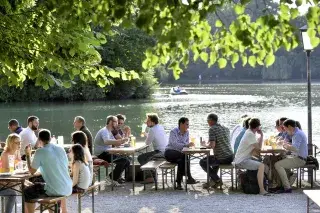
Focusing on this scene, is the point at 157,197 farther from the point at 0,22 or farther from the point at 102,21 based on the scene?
the point at 102,21

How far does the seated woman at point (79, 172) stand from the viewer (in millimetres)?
8414

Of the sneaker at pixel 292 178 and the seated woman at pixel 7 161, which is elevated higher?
the seated woman at pixel 7 161

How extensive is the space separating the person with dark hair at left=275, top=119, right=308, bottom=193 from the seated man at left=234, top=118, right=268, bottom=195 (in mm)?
330

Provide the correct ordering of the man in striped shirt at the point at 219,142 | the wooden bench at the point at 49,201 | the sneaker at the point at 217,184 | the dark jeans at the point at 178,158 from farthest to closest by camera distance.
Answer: the dark jeans at the point at 178,158, the sneaker at the point at 217,184, the man in striped shirt at the point at 219,142, the wooden bench at the point at 49,201

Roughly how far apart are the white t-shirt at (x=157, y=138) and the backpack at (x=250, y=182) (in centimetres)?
183

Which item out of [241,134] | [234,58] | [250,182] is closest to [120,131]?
[241,134]

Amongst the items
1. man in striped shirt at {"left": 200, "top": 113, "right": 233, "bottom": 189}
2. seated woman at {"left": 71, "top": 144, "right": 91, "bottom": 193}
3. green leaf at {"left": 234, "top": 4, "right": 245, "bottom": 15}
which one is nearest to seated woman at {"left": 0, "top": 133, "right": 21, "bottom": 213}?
seated woman at {"left": 71, "top": 144, "right": 91, "bottom": 193}

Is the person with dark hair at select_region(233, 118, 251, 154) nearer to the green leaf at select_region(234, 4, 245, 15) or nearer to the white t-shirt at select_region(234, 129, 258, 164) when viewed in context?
the white t-shirt at select_region(234, 129, 258, 164)

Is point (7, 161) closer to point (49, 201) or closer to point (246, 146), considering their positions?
point (49, 201)

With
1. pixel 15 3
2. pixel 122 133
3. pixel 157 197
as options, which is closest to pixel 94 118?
pixel 122 133

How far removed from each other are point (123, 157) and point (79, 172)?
3356 mm

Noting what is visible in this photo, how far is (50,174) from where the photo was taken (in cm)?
795

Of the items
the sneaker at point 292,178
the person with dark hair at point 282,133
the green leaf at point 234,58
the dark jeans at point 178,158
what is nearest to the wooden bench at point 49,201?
the dark jeans at point 178,158

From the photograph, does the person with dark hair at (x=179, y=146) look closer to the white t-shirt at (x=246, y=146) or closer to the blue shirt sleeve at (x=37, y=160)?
the white t-shirt at (x=246, y=146)
